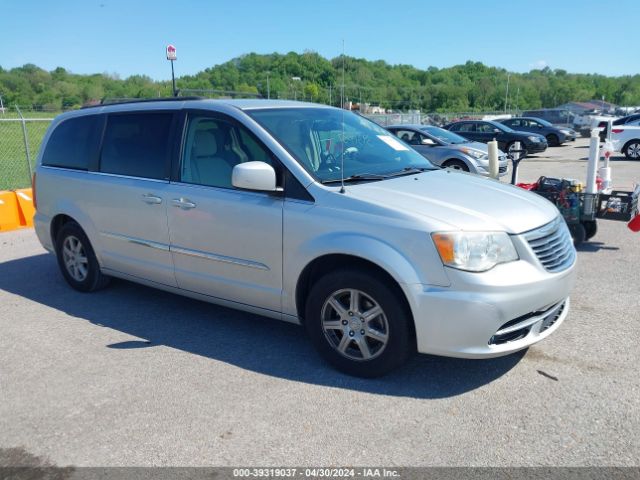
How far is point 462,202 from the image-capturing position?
3742 mm

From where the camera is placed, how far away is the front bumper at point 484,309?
334 centimetres

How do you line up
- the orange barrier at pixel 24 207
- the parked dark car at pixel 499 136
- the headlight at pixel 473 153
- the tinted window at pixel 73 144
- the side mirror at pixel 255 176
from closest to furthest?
the side mirror at pixel 255 176 < the tinted window at pixel 73 144 < the orange barrier at pixel 24 207 < the headlight at pixel 473 153 < the parked dark car at pixel 499 136

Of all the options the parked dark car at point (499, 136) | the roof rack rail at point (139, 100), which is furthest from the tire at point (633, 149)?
the roof rack rail at point (139, 100)

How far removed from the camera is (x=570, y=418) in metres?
3.28

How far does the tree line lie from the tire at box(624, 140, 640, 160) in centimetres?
873

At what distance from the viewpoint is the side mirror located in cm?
391

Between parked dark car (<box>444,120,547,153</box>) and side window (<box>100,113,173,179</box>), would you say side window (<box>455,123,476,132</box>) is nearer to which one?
parked dark car (<box>444,120,547,153</box>)

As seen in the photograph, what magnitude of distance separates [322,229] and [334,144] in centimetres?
93

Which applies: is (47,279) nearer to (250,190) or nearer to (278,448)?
(250,190)

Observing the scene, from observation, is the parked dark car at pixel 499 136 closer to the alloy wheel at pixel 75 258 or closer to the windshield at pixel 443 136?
the windshield at pixel 443 136

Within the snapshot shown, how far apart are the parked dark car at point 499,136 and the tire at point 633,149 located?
277 cm

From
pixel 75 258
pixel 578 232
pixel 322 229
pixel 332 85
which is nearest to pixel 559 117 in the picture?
pixel 578 232

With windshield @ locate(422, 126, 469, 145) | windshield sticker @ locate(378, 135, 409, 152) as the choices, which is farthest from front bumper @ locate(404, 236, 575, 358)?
windshield @ locate(422, 126, 469, 145)

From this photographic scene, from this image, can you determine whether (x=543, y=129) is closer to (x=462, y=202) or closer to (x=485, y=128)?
(x=485, y=128)
